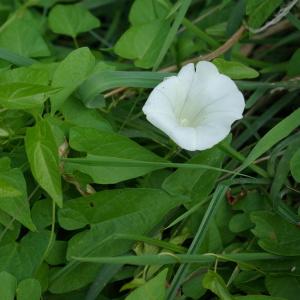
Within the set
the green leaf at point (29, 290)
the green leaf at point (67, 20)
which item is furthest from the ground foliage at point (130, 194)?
the green leaf at point (67, 20)

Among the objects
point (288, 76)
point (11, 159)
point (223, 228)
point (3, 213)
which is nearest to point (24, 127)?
point (11, 159)

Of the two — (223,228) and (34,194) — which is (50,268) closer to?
(34,194)

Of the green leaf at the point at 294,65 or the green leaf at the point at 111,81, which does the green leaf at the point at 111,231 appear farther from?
the green leaf at the point at 294,65

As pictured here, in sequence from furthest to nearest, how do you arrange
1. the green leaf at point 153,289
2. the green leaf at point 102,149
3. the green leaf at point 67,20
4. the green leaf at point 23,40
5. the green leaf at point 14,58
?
the green leaf at point 67,20, the green leaf at point 23,40, the green leaf at point 14,58, the green leaf at point 102,149, the green leaf at point 153,289

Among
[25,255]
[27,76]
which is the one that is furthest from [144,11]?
[25,255]

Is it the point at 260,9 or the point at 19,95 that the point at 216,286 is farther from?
the point at 260,9

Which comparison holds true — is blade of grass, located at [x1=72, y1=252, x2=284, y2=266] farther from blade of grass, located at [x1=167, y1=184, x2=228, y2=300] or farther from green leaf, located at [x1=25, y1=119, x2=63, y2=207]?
green leaf, located at [x1=25, y1=119, x2=63, y2=207]
